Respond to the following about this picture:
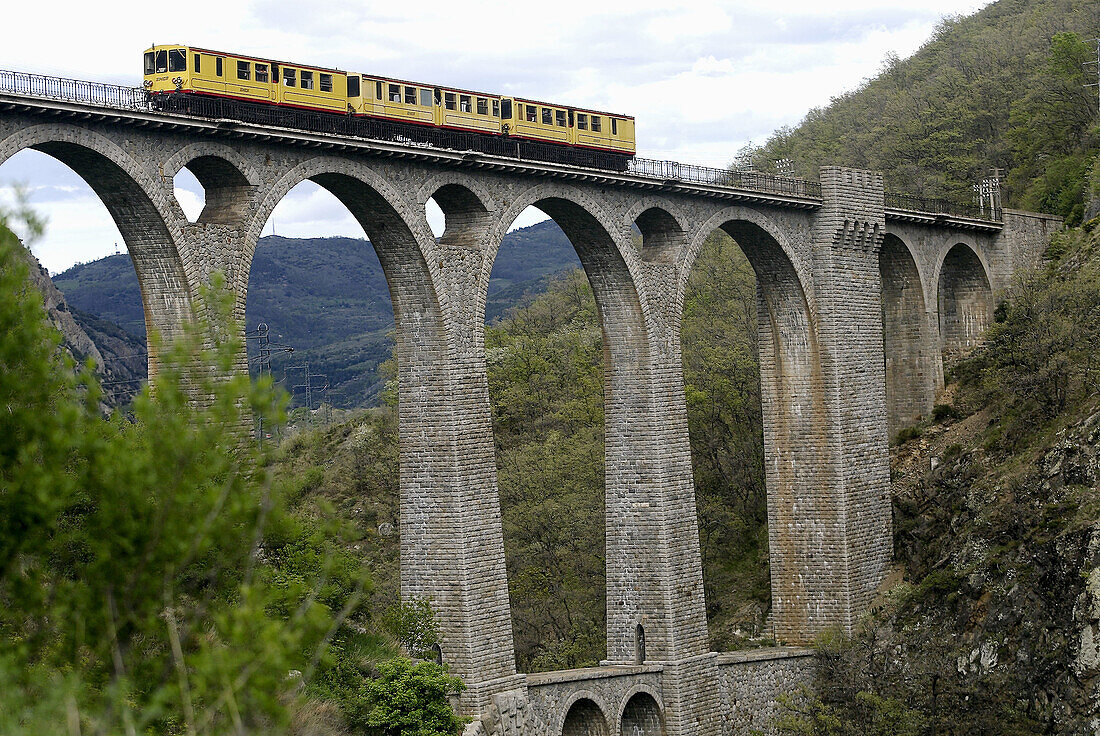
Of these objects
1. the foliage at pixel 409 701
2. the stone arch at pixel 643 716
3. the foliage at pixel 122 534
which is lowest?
the stone arch at pixel 643 716

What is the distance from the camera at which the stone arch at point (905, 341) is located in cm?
4900

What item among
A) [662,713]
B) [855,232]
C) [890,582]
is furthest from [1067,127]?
[662,713]

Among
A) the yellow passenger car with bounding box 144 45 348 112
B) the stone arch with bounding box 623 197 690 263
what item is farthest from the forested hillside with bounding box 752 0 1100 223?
the yellow passenger car with bounding box 144 45 348 112

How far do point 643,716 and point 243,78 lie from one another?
63.7ft

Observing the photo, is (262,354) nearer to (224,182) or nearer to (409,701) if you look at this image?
(224,182)

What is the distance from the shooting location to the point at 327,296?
168875 mm

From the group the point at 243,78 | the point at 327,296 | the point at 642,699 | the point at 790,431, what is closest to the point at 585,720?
the point at 642,699

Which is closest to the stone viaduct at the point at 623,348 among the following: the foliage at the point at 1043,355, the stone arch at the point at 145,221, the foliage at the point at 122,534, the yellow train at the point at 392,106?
the stone arch at the point at 145,221

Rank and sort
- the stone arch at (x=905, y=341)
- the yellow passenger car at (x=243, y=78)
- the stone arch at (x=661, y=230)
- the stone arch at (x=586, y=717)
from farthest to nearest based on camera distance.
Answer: the stone arch at (x=905, y=341) < the stone arch at (x=661, y=230) < the stone arch at (x=586, y=717) < the yellow passenger car at (x=243, y=78)

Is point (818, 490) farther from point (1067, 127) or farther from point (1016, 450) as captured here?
point (1067, 127)

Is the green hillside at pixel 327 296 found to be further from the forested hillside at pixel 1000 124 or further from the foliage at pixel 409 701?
the foliage at pixel 409 701

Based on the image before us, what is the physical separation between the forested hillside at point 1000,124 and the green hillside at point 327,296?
36219 millimetres

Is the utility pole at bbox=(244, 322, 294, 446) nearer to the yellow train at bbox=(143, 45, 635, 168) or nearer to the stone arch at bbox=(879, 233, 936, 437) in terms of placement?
the yellow train at bbox=(143, 45, 635, 168)

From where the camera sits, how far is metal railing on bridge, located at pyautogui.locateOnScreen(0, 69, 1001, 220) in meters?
24.1
